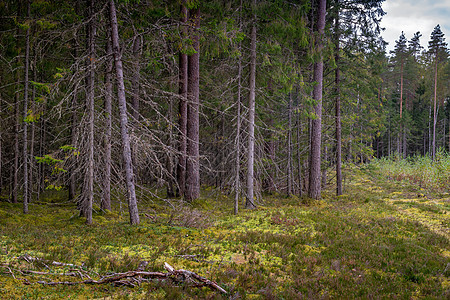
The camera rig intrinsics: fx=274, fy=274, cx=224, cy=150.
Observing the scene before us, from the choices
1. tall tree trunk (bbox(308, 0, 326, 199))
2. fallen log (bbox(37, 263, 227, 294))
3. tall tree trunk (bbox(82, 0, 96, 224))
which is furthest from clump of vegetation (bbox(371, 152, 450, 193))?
tall tree trunk (bbox(82, 0, 96, 224))

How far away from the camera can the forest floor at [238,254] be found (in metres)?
4.93

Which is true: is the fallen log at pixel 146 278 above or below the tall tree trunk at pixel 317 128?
below

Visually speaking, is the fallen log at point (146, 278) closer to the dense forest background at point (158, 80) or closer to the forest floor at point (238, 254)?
the forest floor at point (238, 254)

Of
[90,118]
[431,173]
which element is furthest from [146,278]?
[431,173]

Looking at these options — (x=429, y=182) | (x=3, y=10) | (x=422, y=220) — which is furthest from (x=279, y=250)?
(x=429, y=182)

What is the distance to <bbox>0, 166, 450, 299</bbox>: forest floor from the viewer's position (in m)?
4.93

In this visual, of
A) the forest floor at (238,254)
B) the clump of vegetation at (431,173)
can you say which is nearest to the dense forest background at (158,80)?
the forest floor at (238,254)

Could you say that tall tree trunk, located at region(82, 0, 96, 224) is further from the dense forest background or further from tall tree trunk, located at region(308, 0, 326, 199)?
tall tree trunk, located at region(308, 0, 326, 199)

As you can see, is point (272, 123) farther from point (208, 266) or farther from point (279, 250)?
point (208, 266)

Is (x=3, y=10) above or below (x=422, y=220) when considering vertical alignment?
above

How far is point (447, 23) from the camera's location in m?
38.3

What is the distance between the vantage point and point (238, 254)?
7.26 metres

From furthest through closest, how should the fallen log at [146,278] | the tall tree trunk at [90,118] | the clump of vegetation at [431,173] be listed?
the clump of vegetation at [431,173] < the tall tree trunk at [90,118] < the fallen log at [146,278]

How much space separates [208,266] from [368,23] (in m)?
16.3
